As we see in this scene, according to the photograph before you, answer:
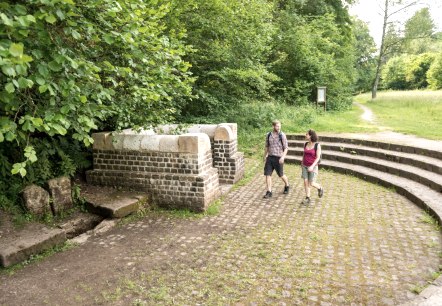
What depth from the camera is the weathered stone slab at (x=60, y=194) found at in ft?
21.0

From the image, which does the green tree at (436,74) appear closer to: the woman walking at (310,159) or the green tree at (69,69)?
the woman walking at (310,159)

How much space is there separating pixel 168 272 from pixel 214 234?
1383 millimetres

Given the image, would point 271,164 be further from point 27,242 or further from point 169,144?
point 27,242

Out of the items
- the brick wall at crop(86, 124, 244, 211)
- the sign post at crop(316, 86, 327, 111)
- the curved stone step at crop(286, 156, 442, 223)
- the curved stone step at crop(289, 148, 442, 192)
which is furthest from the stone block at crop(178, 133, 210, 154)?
the sign post at crop(316, 86, 327, 111)

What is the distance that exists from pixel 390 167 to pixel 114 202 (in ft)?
23.1

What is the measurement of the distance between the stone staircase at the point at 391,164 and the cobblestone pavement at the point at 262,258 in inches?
23.9

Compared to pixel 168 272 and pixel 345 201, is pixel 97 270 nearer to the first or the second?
pixel 168 272

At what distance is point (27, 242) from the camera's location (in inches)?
203

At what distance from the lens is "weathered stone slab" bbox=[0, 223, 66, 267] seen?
489 cm

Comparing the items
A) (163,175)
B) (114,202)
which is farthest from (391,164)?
(114,202)

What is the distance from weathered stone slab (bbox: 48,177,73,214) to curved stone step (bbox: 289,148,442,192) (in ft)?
24.7

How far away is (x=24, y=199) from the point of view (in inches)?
237

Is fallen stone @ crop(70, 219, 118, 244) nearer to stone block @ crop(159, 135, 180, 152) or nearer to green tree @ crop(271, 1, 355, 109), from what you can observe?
stone block @ crop(159, 135, 180, 152)

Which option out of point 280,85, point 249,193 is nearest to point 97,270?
point 249,193
